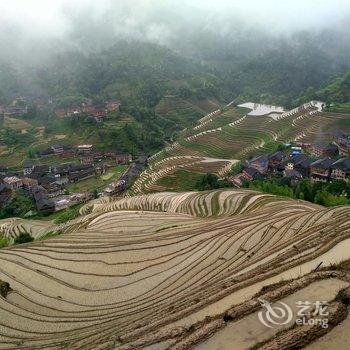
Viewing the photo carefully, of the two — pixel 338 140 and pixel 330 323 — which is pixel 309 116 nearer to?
pixel 338 140

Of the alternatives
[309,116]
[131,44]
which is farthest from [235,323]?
[131,44]

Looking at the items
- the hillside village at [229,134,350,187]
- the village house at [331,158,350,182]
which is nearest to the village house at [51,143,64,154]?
the hillside village at [229,134,350,187]

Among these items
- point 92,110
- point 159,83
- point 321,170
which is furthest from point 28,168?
point 159,83

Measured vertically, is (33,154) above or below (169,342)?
above

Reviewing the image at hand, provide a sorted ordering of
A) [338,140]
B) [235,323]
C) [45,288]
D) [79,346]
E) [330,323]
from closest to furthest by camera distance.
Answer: [330,323]
[235,323]
[79,346]
[45,288]
[338,140]

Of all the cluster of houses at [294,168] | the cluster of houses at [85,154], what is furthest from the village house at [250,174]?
the cluster of houses at [85,154]

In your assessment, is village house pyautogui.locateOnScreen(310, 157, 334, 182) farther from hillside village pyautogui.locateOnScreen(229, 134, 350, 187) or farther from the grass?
the grass

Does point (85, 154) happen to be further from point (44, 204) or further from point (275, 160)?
point (275, 160)
